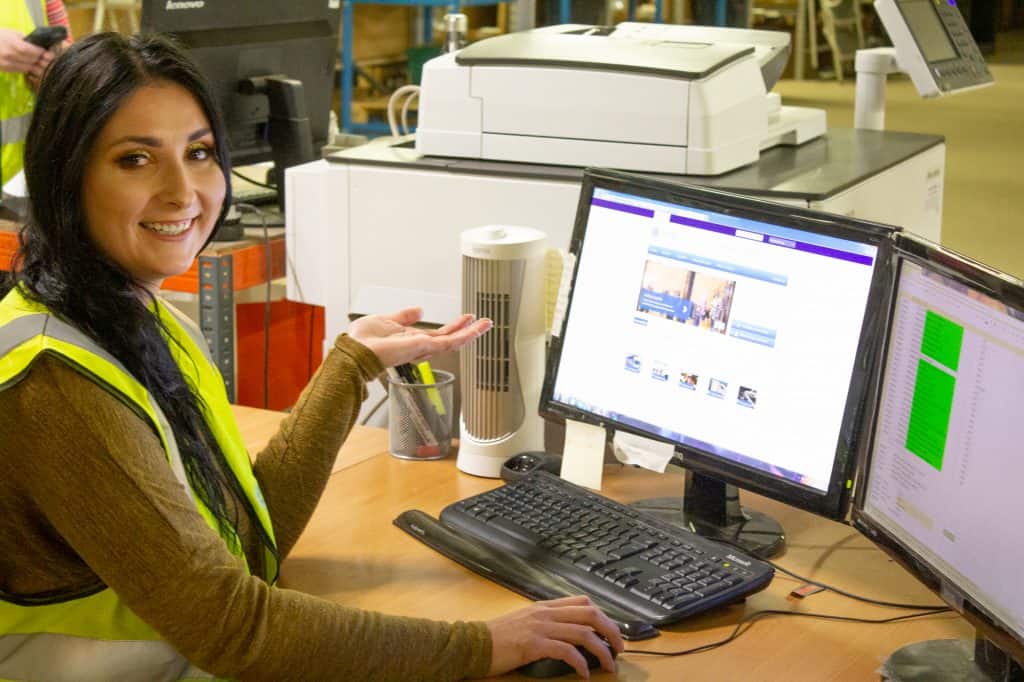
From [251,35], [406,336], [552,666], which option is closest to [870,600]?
[552,666]

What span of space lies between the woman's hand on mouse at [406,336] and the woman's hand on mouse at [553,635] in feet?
1.50

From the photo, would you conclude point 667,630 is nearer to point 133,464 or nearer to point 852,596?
point 852,596

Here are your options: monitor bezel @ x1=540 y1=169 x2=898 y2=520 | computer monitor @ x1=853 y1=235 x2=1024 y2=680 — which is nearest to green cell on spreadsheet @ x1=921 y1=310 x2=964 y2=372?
computer monitor @ x1=853 y1=235 x2=1024 y2=680

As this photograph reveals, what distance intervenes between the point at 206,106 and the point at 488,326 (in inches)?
19.4

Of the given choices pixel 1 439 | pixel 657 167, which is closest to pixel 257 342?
pixel 657 167

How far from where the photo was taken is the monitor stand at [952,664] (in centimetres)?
132

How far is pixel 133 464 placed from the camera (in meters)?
1.23

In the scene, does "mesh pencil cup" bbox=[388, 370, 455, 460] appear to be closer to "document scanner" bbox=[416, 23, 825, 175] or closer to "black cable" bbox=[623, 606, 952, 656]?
"document scanner" bbox=[416, 23, 825, 175]

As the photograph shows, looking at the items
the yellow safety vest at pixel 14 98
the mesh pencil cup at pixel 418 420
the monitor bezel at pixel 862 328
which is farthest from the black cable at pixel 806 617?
the yellow safety vest at pixel 14 98

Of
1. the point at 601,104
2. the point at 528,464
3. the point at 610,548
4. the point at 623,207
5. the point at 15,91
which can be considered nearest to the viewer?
the point at 610,548

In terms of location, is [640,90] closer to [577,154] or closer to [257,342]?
[577,154]

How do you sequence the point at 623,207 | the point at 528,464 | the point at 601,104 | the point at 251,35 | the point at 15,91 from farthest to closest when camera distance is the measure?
the point at 15,91 < the point at 251,35 < the point at 601,104 < the point at 528,464 < the point at 623,207

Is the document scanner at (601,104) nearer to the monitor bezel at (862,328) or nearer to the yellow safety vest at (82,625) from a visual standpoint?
the monitor bezel at (862,328)

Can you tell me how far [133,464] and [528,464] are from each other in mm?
745
